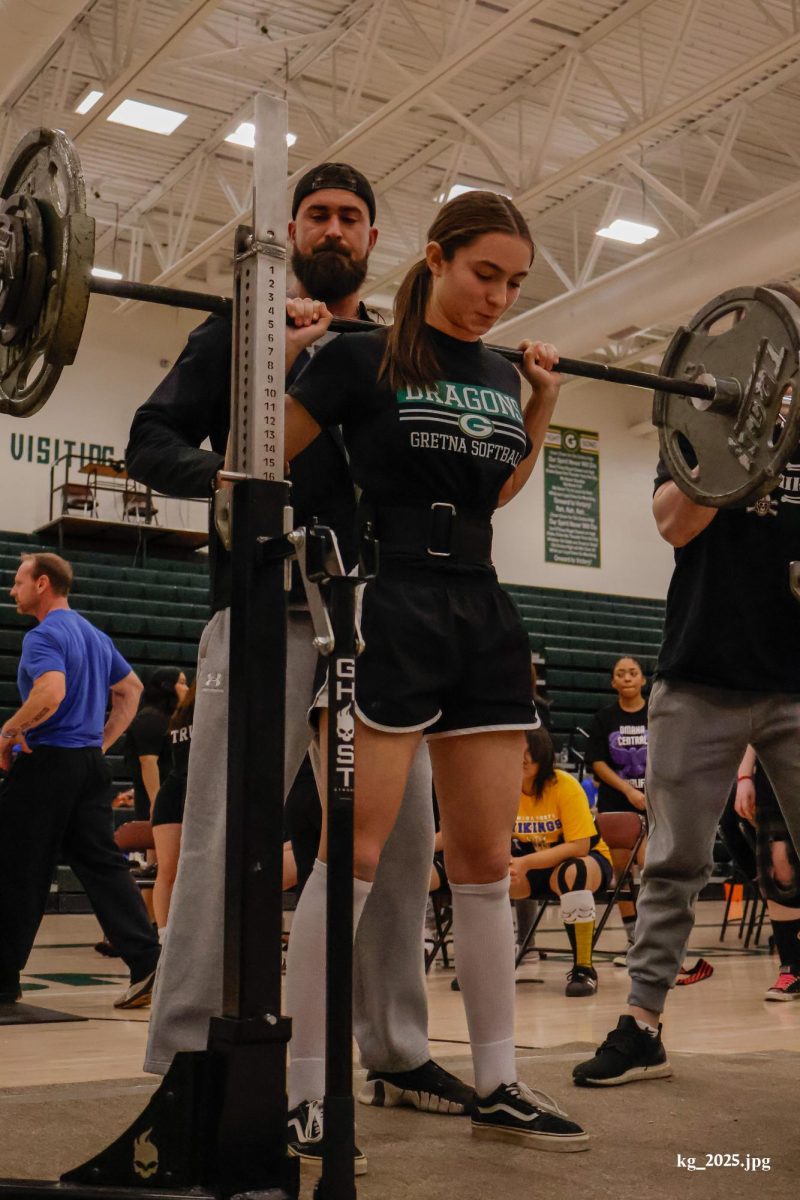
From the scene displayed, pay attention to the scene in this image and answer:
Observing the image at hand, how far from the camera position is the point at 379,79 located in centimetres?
1164

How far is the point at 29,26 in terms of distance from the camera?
7.96 meters

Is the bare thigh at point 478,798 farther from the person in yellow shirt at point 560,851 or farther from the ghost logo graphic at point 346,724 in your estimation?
the person in yellow shirt at point 560,851

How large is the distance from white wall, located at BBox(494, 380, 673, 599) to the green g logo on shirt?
Answer: 15.4m

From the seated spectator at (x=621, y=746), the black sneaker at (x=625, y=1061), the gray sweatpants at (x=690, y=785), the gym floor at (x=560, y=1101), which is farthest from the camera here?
the seated spectator at (x=621, y=746)

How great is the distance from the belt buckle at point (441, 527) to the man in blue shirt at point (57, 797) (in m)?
2.36

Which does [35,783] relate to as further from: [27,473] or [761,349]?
[27,473]

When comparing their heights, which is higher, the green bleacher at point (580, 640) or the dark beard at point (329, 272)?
the green bleacher at point (580, 640)

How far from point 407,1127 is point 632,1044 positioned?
60cm

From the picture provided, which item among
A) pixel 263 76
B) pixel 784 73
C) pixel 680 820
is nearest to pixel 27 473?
pixel 263 76

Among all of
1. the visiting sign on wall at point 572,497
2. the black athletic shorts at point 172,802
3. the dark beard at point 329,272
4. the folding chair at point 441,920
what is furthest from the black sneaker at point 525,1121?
the visiting sign on wall at point 572,497

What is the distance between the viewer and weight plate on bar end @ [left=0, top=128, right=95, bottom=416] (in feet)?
5.56

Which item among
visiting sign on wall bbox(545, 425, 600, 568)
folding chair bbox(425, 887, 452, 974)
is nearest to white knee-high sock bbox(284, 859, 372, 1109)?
folding chair bbox(425, 887, 452, 974)

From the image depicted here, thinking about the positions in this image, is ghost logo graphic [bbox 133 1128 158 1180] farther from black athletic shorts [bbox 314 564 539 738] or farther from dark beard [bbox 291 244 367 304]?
dark beard [bbox 291 244 367 304]

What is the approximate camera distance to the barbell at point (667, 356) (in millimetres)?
1737
